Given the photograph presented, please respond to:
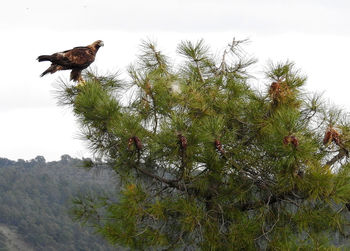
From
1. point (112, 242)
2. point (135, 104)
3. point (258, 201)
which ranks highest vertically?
point (135, 104)

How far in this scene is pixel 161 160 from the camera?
3.90 m

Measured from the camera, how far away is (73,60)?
4488mm

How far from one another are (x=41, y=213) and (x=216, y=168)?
142 ft

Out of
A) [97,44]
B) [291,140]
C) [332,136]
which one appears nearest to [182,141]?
[291,140]

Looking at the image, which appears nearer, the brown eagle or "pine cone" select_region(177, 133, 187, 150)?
"pine cone" select_region(177, 133, 187, 150)

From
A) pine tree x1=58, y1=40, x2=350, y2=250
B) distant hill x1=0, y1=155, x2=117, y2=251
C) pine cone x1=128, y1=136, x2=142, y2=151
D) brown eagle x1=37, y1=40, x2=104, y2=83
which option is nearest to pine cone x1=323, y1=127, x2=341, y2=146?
pine tree x1=58, y1=40, x2=350, y2=250

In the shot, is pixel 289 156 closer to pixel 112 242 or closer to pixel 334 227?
pixel 334 227

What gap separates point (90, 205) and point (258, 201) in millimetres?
1425

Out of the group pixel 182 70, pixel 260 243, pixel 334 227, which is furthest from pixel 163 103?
pixel 334 227

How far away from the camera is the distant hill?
41.4 meters

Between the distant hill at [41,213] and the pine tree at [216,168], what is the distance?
114 feet

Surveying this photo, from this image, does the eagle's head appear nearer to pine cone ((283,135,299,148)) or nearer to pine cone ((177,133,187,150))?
pine cone ((177,133,187,150))

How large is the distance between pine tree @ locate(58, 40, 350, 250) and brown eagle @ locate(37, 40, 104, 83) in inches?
5.4

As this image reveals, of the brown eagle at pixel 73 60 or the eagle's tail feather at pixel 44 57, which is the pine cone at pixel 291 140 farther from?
the eagle's tail feather at pixel 44 57
